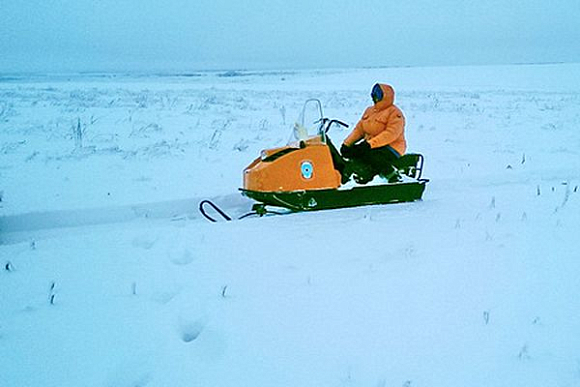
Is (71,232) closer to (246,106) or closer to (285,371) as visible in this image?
(285,371)

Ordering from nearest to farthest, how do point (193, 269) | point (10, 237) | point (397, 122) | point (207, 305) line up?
1. point (207, 305)
2. point (193, 269)
3. point (10, 237)
4. point (397, 122)

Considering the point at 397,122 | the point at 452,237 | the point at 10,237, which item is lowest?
the point at 10,237

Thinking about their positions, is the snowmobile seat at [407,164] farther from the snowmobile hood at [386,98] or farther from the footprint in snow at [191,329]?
the footprint in snow at [191,329]

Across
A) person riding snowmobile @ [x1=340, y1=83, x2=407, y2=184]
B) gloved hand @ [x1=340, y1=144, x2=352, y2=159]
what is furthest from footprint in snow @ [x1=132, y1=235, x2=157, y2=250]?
gloved hand @ [x1=340, y1=144, x2=352, y2=159]

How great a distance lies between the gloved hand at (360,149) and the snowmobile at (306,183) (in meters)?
0.55

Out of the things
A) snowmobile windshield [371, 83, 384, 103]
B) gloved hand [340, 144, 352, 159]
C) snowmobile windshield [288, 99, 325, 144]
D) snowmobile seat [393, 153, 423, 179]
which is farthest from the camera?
gloved hand [340, 144, 352, 159]

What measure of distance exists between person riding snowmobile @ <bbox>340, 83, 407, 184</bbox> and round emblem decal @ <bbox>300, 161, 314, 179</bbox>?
0.55 metres

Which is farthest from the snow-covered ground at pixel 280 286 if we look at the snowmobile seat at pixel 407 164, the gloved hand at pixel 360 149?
the gloved hand at pixel 360 149

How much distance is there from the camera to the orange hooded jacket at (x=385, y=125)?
5758 millimetres

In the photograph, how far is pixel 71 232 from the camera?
5.11 meters

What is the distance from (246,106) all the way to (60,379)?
1440cm

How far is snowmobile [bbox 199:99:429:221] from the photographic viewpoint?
17.3 ft

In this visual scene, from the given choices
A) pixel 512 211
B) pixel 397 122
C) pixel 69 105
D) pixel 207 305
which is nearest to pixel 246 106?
pixel 69 105

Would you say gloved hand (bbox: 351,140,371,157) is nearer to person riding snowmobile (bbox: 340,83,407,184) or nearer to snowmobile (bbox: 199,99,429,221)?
person riding snowmobile (bbox: 340,83,407,184)
